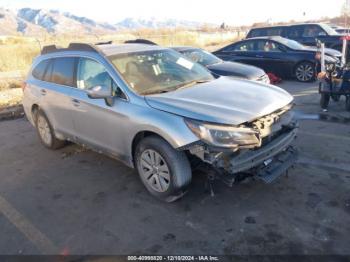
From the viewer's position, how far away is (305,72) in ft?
37.4

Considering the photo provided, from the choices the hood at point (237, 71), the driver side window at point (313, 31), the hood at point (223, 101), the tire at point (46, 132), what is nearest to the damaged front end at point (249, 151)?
the hood at point (223, 101)

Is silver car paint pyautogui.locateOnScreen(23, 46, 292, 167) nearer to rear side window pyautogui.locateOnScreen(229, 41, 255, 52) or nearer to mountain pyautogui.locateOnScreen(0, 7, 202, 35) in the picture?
rear side window pyautogui.locateOnScreen(229, 41, 255, 52)

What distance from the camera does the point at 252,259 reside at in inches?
130

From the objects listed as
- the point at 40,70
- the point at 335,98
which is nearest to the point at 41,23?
the point at 40,70

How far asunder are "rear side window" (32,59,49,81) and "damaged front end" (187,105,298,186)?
3.48 metres


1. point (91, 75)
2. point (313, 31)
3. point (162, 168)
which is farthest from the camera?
point (313, 31)

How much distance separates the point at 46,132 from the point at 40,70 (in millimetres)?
1056

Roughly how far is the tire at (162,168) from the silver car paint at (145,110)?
0.47 ft

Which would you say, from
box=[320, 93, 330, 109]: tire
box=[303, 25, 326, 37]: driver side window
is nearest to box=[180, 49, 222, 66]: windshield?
box=[320, 93, 330, 109]: tire

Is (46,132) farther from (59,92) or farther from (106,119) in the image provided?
(106,119)

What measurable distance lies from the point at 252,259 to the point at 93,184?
2539 millimetres

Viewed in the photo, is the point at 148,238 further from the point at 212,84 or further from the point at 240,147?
the point at 212,84

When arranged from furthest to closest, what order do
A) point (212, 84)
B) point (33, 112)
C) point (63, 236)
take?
1. point (33, 112)
2. point (212, 84)
3. point (63, 236)

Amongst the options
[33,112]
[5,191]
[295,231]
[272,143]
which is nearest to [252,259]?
[295,231]
